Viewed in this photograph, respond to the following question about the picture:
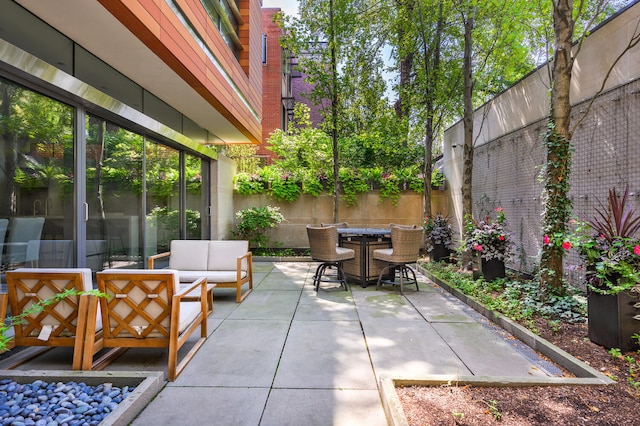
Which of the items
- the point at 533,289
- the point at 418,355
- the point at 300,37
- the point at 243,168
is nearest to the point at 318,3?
the point at 300,37

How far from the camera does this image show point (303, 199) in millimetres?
8984

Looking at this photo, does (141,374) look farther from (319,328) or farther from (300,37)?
(300,37)

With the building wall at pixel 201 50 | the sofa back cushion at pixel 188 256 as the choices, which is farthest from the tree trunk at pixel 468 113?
the sofa back cushion at pixel 188 256

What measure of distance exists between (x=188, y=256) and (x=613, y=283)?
15.6 feet

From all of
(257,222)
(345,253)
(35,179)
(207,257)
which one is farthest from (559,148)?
(257,222)

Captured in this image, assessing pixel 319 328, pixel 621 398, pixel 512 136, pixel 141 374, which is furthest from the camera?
pixel 512 136

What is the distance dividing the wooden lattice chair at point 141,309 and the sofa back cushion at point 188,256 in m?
2.25

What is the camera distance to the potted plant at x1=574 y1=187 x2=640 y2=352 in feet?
8.51

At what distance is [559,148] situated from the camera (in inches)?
144

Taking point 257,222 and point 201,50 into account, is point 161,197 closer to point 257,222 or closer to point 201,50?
point 257,222

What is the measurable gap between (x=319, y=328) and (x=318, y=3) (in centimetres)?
686

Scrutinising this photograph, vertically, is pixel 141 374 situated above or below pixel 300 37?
below

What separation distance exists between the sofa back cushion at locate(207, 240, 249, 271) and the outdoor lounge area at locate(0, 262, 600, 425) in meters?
0.49

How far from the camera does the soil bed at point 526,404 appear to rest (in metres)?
1.83
